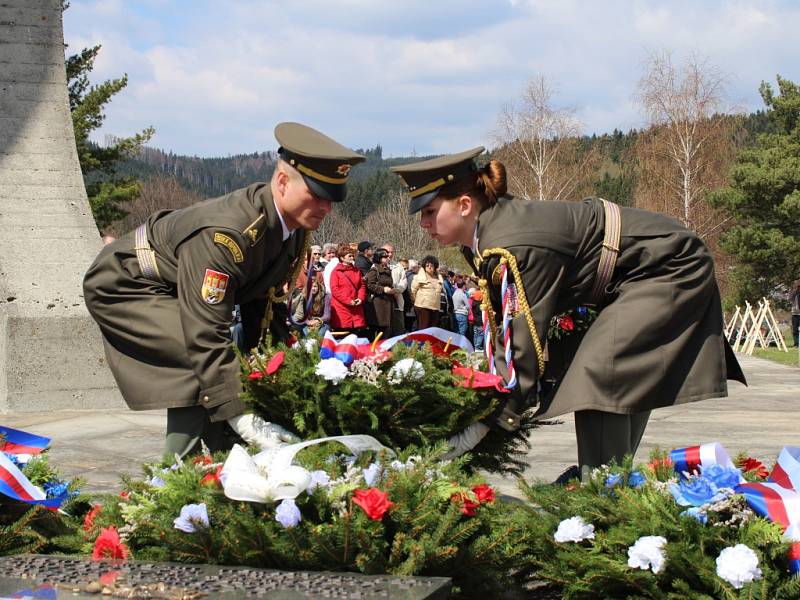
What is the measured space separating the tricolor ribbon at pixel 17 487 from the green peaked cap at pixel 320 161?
1.72m

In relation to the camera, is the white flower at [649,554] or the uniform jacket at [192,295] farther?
the uniform jacket at [192,295]

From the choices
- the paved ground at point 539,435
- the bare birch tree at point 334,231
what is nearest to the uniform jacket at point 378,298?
the paved ground at point 539,435

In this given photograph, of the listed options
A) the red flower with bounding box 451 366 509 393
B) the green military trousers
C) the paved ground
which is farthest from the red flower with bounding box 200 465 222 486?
the paved ground

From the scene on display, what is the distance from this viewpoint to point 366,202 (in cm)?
9175

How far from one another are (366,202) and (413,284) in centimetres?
7653

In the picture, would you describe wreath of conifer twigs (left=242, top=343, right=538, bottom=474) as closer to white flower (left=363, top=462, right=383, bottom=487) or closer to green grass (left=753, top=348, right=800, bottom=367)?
white flower (left=363, top=462, right=383, bottom=487)

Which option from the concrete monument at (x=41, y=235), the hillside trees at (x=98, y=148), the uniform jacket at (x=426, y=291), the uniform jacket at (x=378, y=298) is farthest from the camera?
the hillside trees at (x=98, y=148)

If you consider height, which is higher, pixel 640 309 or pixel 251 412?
Result: pixel 640 309

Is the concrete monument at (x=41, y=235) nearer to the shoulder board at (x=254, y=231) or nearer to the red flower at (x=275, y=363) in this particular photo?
the shoulder board at (x=254, y=231)

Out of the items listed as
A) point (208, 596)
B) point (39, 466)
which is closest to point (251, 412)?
point (39, 466)

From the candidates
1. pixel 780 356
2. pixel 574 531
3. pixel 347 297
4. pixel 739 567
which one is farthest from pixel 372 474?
pixel 780 356

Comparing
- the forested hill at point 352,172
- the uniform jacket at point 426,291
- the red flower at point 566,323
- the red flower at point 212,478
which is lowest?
the uniform jacket at point 426,291

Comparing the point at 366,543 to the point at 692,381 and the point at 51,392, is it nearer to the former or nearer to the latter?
the point at 692,381

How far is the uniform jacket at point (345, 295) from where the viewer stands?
13383mm
